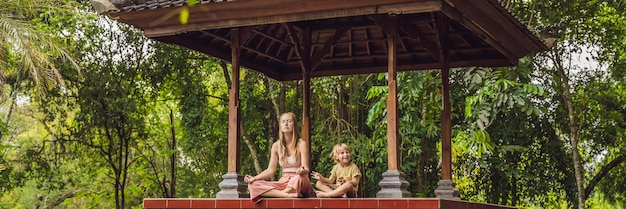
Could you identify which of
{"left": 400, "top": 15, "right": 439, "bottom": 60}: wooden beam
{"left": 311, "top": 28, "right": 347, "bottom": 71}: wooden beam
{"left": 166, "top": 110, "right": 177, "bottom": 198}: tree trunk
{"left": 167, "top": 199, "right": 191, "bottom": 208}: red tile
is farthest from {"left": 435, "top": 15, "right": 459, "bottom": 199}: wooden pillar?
{"left": 166, "top": 110, "right": 177, "bottom": 198}: tree trunk

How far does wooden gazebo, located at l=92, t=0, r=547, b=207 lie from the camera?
23.1 feet

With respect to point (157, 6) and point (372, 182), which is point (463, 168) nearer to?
point (372, 182)

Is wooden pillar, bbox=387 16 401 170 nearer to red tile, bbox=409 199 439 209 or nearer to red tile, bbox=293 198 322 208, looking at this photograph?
red tile, bbox=409 199 439 209

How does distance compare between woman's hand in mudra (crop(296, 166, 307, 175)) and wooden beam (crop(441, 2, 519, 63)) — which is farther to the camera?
woman's hand in mudra (crop(296, 166, 307, 175))

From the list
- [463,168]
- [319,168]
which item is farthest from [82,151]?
[463,168]

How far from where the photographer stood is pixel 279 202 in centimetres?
699

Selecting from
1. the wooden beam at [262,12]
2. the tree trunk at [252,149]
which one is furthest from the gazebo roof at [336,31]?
the tree trunk at [252,149]

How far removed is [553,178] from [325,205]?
10.0m

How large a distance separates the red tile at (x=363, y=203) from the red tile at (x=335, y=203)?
0.14 feet

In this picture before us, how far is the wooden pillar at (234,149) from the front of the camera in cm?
748

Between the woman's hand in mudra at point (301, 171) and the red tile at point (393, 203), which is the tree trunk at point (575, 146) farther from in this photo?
the red tile at point (393, 203)

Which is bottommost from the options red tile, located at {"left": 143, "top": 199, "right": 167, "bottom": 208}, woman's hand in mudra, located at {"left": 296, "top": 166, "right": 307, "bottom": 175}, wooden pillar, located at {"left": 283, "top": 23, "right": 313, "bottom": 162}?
red tile, located at {"left": 143, "top": 199, "right": 167, "bottom": 208}

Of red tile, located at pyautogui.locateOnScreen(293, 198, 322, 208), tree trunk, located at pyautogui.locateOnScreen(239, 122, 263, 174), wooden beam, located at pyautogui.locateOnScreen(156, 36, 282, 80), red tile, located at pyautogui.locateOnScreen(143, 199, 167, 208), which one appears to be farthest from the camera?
tree trunk, located at pyautogui.locateOnScreen(239, 122, 263, 174)

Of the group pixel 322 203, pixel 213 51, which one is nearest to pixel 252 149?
pixel 213 51
